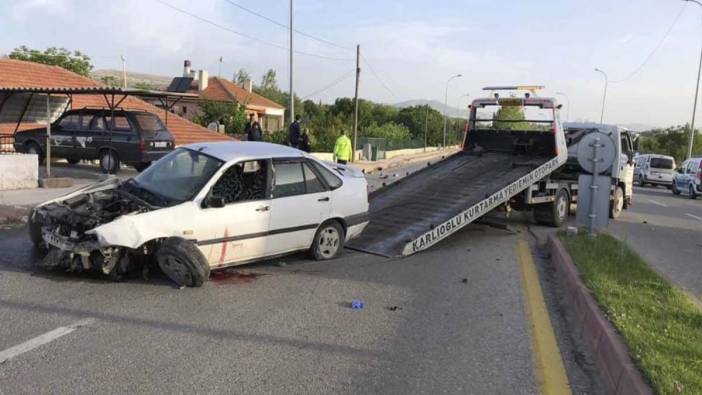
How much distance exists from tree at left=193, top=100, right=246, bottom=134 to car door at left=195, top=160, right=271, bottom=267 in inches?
1443

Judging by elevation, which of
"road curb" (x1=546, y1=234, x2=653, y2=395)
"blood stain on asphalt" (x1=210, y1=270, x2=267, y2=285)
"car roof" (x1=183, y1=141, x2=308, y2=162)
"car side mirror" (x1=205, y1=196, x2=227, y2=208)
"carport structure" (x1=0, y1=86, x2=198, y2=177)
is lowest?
"blood stain on asphalt" (x1=210, y1=270, x2=267, y2=285)

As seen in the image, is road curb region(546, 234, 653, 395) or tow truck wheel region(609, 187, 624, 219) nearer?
road curb region(546, 234, 653, 395)

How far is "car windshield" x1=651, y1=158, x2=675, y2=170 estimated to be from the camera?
35.4m

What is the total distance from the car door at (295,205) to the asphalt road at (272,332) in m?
0.38

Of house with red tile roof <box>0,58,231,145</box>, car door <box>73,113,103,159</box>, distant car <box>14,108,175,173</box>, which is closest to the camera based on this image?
distant car <box>14,108,175,173</box>

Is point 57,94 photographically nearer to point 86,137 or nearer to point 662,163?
point 86,137

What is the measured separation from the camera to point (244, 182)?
7812 mm

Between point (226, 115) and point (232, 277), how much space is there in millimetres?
39419

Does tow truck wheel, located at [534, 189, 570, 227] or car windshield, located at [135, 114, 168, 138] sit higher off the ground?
car windshield, located at [135, 114, 168, 138]

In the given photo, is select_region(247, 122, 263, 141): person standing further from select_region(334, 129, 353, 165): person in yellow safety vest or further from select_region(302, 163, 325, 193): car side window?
select_region(302, 163, 325, 193): car side window

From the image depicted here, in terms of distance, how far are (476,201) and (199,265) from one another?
220 inches

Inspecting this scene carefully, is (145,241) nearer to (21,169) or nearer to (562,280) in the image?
(562,280)

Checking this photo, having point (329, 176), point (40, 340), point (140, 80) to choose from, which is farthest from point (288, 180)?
point (140, 80)

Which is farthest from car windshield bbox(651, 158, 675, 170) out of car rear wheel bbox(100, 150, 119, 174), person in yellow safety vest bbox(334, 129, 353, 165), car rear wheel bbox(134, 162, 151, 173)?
car rear wheel bbox(100, 150, 119, 174)
